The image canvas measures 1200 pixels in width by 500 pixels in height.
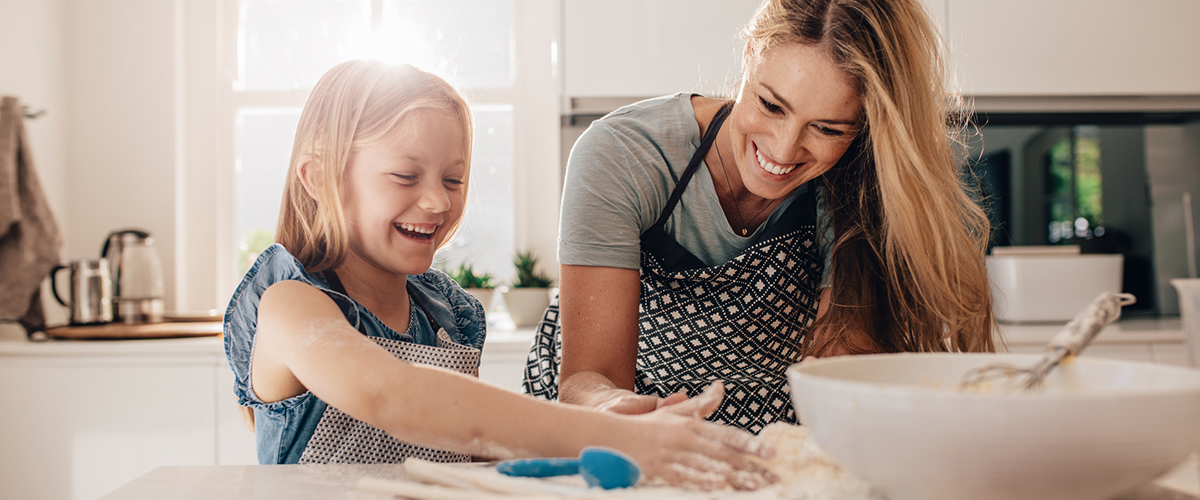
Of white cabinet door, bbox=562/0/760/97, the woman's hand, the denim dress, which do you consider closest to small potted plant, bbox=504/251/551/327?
white cabinet door, bbox=562/0/760/97

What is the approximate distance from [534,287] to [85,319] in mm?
1199

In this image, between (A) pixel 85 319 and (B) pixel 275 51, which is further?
(B) pixel 275 51

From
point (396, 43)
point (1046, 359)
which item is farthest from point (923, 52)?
point (396, 43)

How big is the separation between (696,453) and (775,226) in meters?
0.58

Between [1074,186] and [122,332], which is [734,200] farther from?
[1074,186]

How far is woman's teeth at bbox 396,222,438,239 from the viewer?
37.1 inches

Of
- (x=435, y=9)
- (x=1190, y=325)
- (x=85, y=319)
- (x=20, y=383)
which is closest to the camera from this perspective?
(x=1190, y=325)

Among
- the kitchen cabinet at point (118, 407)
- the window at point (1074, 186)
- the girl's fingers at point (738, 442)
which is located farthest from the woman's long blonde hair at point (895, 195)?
the window at point (1074, 186)

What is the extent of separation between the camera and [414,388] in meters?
0.58

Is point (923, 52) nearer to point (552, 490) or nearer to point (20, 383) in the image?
point (552, 490)

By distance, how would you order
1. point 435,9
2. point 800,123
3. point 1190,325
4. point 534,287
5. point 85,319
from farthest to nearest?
1. point 435,9
2. point 534,287
3. point 85,319
4. point 1190,325
5. point 800,123

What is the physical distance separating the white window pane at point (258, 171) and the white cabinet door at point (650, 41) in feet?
3.32

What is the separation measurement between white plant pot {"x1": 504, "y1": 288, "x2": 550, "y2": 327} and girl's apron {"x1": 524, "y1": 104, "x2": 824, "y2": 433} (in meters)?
0.97

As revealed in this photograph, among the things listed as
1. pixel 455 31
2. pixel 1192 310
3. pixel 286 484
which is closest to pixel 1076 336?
pixel 286 484
